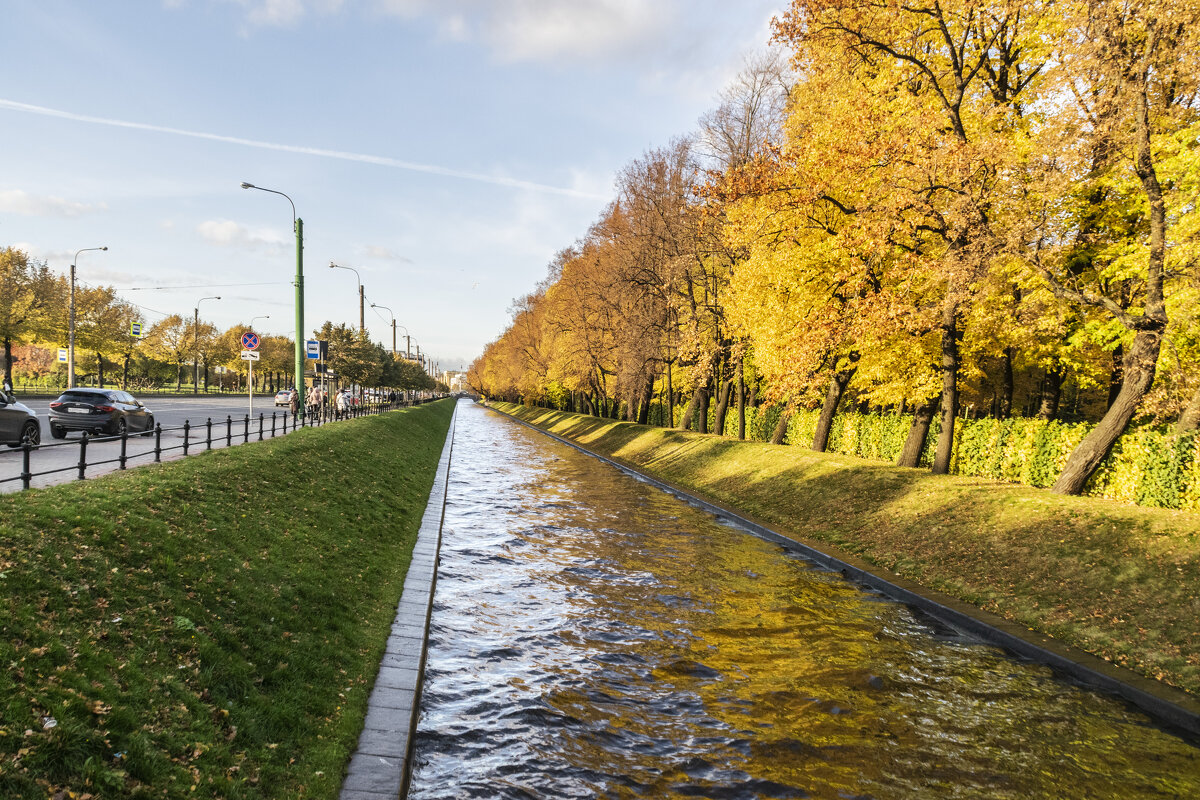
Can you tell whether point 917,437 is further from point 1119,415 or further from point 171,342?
point 171,342

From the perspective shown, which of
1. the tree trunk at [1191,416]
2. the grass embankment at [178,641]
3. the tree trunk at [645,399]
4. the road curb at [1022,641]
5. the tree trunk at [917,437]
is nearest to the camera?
the grass embankment at [178,641]

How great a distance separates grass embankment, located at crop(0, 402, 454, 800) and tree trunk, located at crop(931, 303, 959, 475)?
14313 millimetres

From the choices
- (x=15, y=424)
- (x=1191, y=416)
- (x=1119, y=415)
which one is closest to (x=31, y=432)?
(x=15, y=424)

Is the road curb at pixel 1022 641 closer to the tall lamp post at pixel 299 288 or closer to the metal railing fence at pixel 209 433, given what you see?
the metal railing fence at pixel 209 433

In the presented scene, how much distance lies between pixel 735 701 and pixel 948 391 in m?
13.2

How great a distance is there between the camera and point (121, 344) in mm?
70688

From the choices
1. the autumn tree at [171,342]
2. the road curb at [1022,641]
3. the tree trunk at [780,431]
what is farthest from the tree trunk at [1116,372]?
the autumn tree at [171,342]

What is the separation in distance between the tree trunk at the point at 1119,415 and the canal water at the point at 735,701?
5388 millimetres

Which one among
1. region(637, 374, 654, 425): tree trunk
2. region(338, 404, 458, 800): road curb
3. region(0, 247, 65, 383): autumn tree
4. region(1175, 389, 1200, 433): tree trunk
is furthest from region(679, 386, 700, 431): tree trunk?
region(0, 247, 65, 383): autumn tree

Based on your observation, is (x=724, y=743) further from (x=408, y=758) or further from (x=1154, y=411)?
(x=1154, y=411)

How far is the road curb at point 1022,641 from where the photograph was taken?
7.67 metres

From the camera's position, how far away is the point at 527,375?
7356cm

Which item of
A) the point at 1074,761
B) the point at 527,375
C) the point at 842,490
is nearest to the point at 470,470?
the point at 842,490

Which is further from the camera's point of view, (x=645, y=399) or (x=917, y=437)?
(x=645, y=399)
